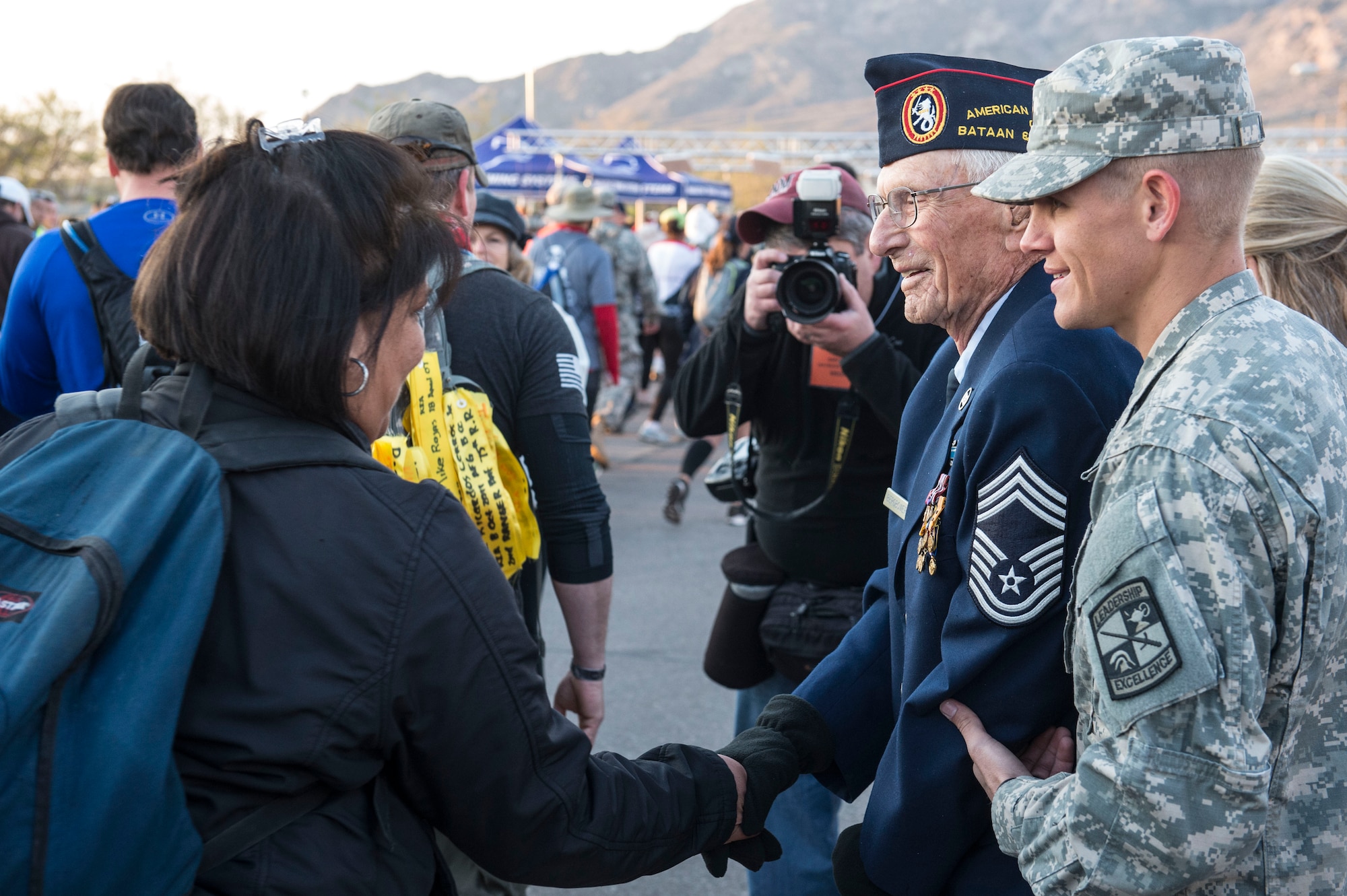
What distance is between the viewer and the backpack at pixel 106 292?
9.59ft

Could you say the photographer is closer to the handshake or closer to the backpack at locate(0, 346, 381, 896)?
the handshake

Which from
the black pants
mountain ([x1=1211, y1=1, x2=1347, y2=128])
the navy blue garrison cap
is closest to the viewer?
the navy blue garrison cap

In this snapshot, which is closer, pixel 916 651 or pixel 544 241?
pixel 916 651

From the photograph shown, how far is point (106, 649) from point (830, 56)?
178 meters

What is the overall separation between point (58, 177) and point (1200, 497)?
94.6 ft

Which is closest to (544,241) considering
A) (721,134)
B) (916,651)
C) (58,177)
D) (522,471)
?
(522,471)

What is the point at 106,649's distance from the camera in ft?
3.69

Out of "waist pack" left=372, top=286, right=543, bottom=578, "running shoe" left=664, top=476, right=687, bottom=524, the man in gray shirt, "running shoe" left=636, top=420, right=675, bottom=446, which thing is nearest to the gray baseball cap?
"waist pack" left=372, top=286, right=543, bottom=578

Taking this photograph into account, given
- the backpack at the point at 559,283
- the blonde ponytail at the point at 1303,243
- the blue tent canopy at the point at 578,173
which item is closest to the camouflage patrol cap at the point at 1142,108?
the blonde ponytail at the point at 1303,243

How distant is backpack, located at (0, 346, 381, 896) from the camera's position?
1076 mm

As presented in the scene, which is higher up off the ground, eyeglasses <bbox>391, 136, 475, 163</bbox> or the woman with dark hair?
eyeglasses <bbox>391, 136, 475, 163</bbox>

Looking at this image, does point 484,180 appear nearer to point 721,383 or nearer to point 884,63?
point 721,383

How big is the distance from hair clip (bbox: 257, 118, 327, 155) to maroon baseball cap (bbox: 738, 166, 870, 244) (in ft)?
4.76

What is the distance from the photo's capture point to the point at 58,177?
25312 mm
